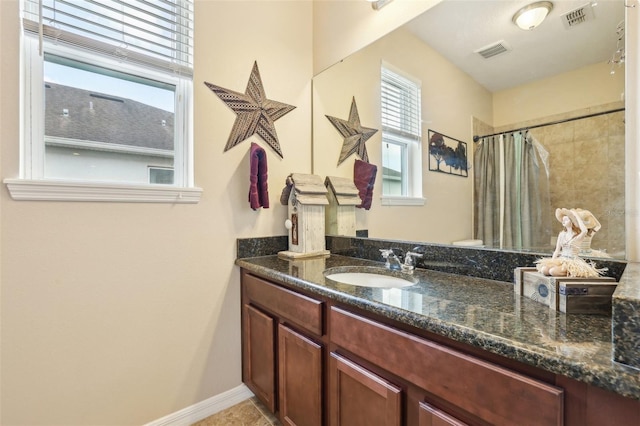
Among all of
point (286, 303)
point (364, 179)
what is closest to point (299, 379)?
point (286, 303)

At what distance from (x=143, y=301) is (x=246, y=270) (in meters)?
0.52

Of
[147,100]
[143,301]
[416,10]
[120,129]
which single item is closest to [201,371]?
[143,301]

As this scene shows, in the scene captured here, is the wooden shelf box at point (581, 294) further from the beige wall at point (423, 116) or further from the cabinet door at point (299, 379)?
the cabinet door at point (299, 379)

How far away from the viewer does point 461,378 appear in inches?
28.6

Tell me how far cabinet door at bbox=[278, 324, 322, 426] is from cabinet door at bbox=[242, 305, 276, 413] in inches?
3.1

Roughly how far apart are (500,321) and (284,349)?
935 millimetres

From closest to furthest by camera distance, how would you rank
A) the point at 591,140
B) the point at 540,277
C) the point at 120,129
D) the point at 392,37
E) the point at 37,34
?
the point at 540,277 → the point at 591,140 → the point at 37,34 → the point at 120,129 → the point at 392,37

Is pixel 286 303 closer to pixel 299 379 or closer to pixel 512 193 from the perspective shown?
pixel 299 379

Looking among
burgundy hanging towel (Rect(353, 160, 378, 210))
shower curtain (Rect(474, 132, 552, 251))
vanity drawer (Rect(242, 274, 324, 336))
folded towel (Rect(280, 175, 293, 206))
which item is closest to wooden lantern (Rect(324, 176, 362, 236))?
burgundy hanging towel (Rect(353, 160, 378, 210))

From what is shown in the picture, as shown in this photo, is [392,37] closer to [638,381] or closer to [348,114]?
[348,114]

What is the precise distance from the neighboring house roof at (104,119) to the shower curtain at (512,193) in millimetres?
1565

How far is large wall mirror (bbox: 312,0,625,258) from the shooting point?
3.30 ft

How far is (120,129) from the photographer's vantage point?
4.72 feet

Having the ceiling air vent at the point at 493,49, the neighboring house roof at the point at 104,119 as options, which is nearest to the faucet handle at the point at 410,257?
the ceiling air vent at the point at 493,49
